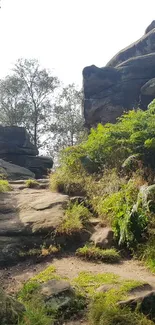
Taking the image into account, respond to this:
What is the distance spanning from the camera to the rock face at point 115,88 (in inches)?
1053

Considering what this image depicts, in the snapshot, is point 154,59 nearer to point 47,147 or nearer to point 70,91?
point 70,91

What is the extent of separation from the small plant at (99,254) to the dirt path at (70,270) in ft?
0.44

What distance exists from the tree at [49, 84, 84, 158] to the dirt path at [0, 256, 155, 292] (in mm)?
28298

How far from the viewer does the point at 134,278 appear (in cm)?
468

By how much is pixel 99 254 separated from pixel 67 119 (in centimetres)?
2886

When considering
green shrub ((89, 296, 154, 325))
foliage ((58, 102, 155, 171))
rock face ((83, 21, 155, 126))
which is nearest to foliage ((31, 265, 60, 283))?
green shrub ((89, 296, 154, 325))

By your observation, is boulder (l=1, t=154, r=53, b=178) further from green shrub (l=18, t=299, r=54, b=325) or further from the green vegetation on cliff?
green shrub (l=18, t=299, r=54, b=325)

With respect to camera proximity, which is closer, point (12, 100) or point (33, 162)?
point (33, 162)

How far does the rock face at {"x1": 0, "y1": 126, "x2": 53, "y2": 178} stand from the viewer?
82.6 ft

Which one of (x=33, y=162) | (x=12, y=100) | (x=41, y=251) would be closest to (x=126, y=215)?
(x=41, y=251)

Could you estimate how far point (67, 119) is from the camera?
33.9m

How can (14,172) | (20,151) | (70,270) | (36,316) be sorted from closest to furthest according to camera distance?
(36,316), (70,270), (14,172), (20,151)

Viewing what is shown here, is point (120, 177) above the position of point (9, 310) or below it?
above

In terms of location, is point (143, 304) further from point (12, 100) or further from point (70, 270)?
point (12, 100)
